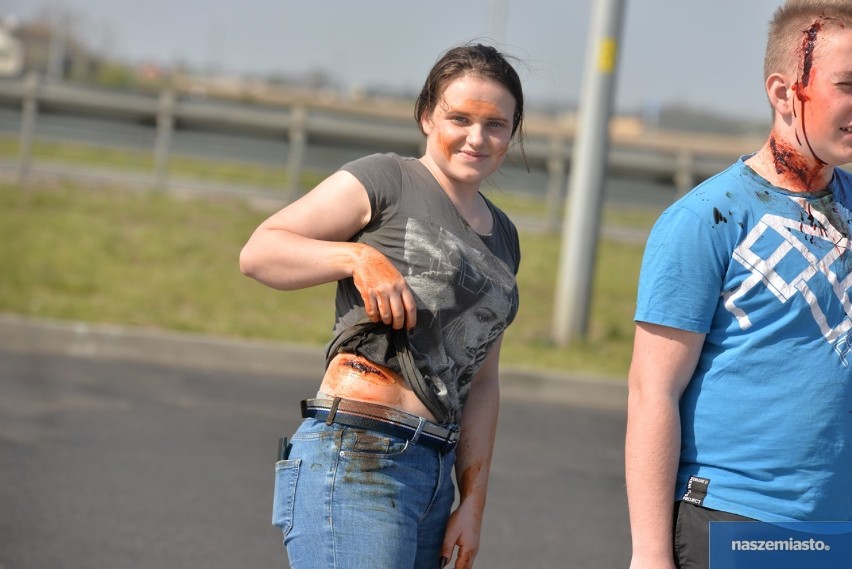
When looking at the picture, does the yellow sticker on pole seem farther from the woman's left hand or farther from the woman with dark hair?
the woman's left hand

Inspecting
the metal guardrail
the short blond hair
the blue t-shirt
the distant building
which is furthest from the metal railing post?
the distant building

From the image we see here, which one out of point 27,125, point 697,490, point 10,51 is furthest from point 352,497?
point 10,51

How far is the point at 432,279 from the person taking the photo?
2.64 metres

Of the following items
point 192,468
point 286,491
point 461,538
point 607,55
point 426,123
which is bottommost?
point 192,468

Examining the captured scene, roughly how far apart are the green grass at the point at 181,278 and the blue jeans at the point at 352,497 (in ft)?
22.4

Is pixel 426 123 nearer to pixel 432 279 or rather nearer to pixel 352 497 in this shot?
pixel 432 279

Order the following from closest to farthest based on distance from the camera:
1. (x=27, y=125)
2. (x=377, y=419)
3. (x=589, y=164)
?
(x=377, y=419) → (x=589, y=164) → (x=27, y=125)

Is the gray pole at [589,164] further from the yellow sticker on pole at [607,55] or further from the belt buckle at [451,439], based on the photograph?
the belt buckle at [451,439]

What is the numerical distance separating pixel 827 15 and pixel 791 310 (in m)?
0.62

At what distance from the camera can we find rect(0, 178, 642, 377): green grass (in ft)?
32.3

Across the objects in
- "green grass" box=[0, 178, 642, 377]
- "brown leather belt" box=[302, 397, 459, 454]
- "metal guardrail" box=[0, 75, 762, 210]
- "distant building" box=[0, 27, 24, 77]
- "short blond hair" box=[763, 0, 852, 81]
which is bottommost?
"green grass" box=[0, 178, 642, 377]

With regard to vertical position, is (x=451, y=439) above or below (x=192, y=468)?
above

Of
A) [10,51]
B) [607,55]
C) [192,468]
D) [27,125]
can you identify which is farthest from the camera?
[10,51]

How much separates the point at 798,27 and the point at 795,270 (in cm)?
52
